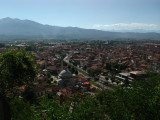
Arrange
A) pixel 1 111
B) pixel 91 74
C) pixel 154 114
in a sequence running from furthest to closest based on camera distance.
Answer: pixel 91 74, pixel 154 114, pixel 1 111

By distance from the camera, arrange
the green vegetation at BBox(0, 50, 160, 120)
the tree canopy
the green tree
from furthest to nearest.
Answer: the tree canopy < the green tree < the green vegetation at BBox(0, 50, 160, 120)

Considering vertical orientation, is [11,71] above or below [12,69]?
below

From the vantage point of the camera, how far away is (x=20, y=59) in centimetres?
966

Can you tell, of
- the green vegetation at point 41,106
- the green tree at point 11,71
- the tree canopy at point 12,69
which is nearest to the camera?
the green vegetation at point 41,106

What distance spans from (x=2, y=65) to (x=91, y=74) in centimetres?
2606

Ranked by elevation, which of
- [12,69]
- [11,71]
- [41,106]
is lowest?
[41,106]

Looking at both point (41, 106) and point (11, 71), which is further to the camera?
point (41, 106)

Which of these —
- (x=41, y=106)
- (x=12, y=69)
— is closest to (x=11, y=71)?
(x=12, y=69)

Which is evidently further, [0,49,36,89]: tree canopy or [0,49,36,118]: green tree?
[0,49,36,89]: tree canopy

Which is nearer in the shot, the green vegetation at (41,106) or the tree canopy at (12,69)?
the green vegetation at (41,106)

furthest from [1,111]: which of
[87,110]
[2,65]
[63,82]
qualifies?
[63,82]

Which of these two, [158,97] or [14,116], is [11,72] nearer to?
[14,116]

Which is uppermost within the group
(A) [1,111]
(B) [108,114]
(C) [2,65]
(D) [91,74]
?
(C) [2,65]

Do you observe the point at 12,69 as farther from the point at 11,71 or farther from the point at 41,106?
the point at 41,106
